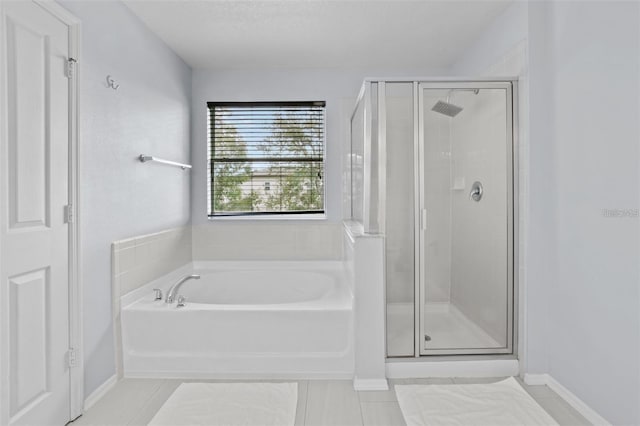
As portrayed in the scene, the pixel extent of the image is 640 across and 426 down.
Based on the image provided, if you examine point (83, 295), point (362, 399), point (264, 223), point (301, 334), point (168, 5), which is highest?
point (168, 5)

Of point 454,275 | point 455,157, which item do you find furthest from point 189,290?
point 455,157

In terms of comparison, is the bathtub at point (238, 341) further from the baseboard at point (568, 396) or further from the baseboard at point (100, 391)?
the baseboard at point (568, 396)

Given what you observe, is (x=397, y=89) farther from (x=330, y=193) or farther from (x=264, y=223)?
(x=264, y=223)

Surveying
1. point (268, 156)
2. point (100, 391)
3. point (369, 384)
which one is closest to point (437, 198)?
point (369, 384)

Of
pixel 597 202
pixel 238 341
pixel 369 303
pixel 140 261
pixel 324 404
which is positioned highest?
pixel 597 202

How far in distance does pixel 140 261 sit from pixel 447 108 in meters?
2.21

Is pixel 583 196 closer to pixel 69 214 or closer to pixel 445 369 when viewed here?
pixel 445 369

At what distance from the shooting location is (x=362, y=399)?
2.23 meters

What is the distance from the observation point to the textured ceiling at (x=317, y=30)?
257 centimetres

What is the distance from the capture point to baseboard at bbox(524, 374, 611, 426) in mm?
1968

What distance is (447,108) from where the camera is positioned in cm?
245

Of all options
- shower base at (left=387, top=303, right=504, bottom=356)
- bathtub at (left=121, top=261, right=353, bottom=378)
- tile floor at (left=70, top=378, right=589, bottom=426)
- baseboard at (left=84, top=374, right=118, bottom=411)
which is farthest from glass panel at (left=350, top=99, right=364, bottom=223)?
baseboard at (left=84, top=374, right=118, bottom=411)

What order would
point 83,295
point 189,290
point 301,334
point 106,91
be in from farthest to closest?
point 189,290 → point 301,334 → point 106,91 → point 83,295

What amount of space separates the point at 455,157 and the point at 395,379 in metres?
1.39
